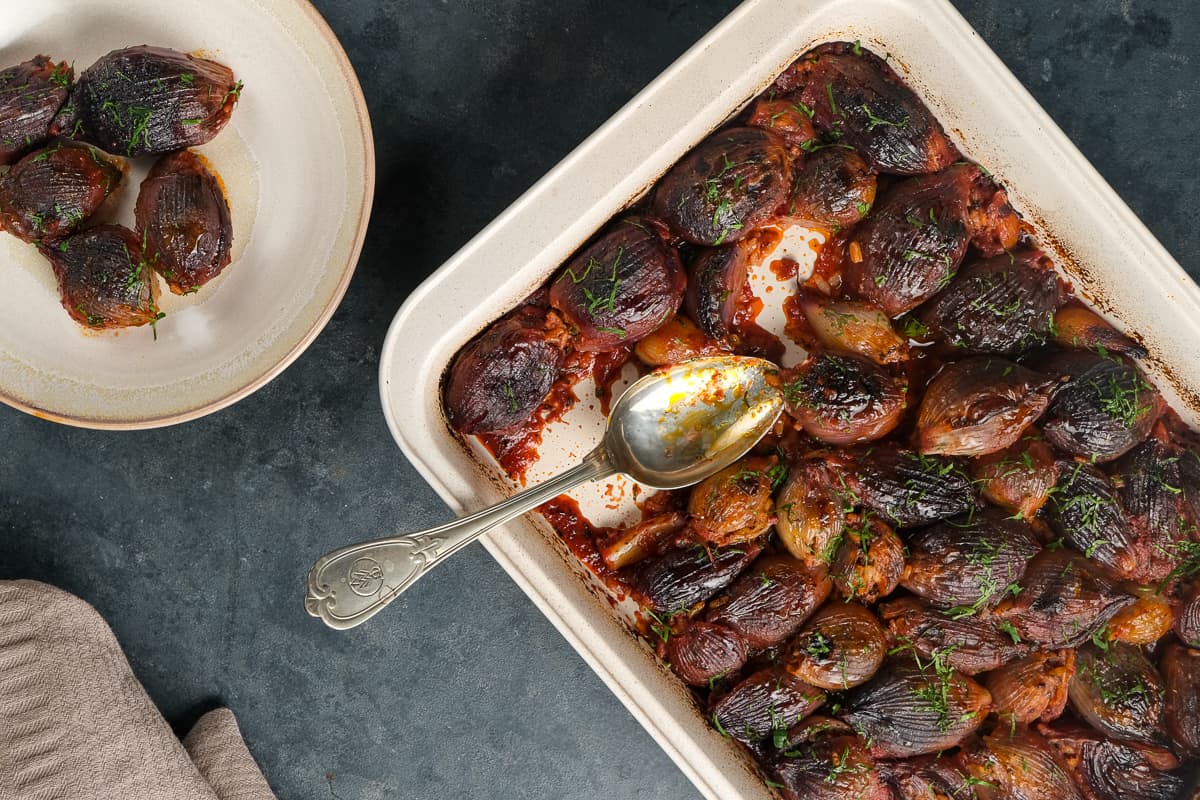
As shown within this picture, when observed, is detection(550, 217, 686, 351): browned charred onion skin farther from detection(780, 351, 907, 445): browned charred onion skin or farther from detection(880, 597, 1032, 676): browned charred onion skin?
detection(880, 597, 1032, 676): browned charred onion skin

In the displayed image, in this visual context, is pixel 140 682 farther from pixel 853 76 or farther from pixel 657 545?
pixel 853 76

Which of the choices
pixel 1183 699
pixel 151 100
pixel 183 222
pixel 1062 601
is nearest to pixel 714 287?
pixel 1062 601

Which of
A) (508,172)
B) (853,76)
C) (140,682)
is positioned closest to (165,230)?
(508,172)

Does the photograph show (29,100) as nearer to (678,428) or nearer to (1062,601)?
(678,428)

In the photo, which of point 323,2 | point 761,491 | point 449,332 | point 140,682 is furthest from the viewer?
point 140,682

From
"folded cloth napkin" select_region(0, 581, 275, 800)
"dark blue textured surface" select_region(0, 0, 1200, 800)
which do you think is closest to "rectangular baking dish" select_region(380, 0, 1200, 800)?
"dark blue textured surface" select_region(0, 0, 1200, 800)

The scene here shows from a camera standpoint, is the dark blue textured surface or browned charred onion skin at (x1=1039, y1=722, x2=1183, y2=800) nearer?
browned charred onion skin at (x1=1039, y1=722, x2=1183, y2=800)

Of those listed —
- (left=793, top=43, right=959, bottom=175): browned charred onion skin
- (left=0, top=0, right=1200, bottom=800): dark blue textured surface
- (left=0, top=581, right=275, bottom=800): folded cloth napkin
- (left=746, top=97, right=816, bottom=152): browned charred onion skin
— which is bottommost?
(left=0, top=581, right=275, bottom=800): folded cloth napkin
